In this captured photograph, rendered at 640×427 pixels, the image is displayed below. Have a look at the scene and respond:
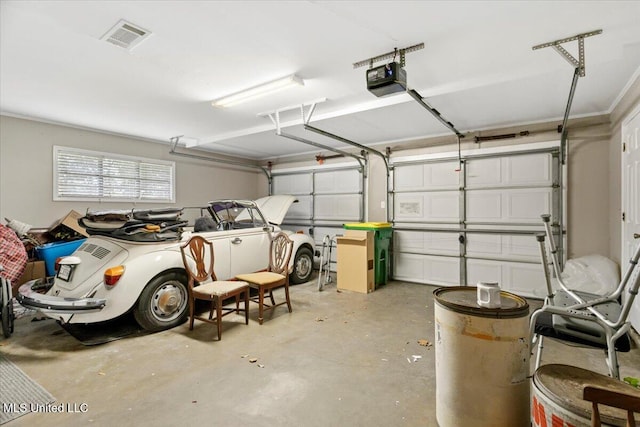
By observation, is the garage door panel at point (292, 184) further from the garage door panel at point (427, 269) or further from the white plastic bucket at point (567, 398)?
the white plastic bucket at point (567, 398)

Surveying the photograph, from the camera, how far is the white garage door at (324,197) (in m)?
6.56

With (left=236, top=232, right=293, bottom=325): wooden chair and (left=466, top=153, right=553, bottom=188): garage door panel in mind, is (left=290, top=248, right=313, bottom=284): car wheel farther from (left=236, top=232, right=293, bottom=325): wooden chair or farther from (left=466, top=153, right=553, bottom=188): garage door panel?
(left=466, top=153, right=553, bottom=188): garage door panel

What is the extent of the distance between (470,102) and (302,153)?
4.16 metres

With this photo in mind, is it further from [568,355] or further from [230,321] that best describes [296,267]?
[568,355]

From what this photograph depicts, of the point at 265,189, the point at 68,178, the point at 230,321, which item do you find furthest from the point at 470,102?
the point at 68,178

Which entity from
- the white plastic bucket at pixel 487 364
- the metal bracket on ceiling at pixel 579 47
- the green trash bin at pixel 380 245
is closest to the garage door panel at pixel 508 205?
the green trash bin at pixel 380 245

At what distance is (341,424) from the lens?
1.90 metres

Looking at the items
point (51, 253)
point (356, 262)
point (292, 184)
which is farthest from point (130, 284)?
point (292, 184)

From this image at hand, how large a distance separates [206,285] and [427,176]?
4.27 m

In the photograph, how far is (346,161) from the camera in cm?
666

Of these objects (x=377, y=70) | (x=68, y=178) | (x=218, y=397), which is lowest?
(x=218, y=397)

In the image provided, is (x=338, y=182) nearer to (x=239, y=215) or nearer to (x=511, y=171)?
(x=239, y=215)

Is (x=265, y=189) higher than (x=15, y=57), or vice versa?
(x=15, y=57)

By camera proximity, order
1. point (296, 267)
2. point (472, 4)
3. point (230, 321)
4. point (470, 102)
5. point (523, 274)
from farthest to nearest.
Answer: point (296, 267) → point (523, 274) → point (470, 102) → point (230, 321) → point (472, 4)
